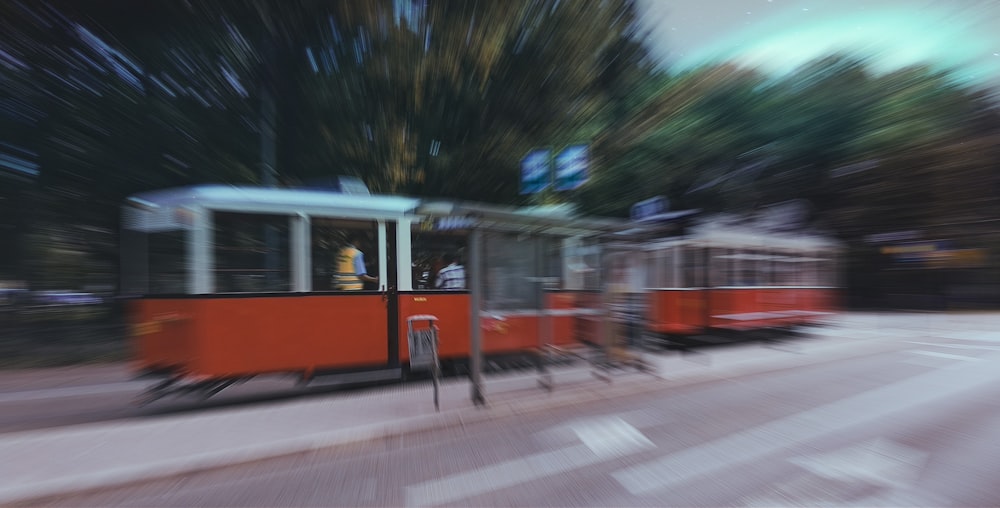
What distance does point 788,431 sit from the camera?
15.7 feet

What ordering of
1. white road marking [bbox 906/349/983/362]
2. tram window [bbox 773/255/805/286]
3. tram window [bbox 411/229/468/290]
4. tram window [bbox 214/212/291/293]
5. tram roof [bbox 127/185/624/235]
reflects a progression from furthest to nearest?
tram window [bbox 773/255/805/286], white road marking [bbox 906/349/983/362], tram window [bbox 411/229/468/290], tram window [bbox 214/212/291/293], tram roof [bbox 127/185/624/235]

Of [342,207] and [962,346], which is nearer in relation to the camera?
[342,207]

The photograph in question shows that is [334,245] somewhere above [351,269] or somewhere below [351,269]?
above

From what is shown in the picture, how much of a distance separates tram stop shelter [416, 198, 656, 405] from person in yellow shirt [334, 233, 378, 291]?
3.51 ft

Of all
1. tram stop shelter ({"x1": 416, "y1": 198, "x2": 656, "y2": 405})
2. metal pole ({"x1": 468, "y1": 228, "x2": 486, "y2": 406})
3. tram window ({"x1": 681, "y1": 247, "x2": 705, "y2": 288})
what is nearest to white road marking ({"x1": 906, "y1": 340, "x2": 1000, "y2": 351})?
tram window ({"x1": 681, "y1": 247, "x2": 705, "y2": 288})

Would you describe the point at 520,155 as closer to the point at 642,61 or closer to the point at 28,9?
the point at 642,61

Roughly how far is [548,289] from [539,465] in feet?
11.3

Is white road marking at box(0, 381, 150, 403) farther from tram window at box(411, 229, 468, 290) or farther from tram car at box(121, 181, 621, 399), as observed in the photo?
tram window at box(411, 229, 468, 290)

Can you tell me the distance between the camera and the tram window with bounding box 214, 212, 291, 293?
539 cm

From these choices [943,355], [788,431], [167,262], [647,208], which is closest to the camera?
[788,431]

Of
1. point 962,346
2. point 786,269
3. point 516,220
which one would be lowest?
point 962,346

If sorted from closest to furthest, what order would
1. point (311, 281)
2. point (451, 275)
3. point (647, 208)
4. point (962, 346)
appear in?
point (311, 281) < point (451, 275) < point (962, 346) < point (647, 208)

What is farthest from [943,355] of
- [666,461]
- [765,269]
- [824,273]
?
[666,461]

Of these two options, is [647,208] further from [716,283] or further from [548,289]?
[548,289]
